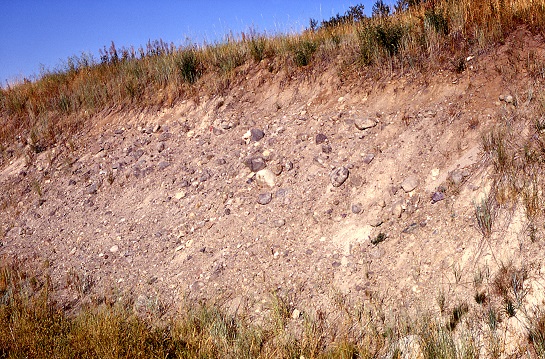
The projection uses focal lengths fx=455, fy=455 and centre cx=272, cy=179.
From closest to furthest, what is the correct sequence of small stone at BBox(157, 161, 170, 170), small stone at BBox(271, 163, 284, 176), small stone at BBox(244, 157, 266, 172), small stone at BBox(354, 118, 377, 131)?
small stone at BBox(354, 118, 377, 131)
small stone at BBox(271, 163, 284, 176)
small stone at BBox(244, 157, 266, 172)
small stone at BBox(157, 161, 170, 170)

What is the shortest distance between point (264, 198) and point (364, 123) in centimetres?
173

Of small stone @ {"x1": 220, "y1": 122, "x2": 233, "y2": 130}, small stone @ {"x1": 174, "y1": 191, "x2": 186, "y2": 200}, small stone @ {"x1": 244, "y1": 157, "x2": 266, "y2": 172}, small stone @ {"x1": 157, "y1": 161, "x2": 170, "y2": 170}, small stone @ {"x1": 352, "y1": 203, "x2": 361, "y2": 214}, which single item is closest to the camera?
small stone @ {"x1": 352, "y1": 203, "x2": 361, "y2": 214}

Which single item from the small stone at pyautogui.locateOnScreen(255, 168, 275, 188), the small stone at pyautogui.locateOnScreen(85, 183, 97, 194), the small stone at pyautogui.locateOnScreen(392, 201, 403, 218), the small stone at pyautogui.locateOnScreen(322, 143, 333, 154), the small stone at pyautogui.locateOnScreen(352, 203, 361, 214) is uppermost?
the small stone at pyautogui.locateOnScreen(85, 183, 97, 194)

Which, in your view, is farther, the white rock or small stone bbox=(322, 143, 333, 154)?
the white rock

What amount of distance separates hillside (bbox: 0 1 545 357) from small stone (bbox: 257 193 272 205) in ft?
0.12

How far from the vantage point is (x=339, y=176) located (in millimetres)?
5730

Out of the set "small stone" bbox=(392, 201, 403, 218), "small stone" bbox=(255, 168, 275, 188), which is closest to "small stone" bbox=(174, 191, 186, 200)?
Answer: "small stone" bbox=(255, 168, 275, 188)

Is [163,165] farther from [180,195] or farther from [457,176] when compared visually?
[457,176]

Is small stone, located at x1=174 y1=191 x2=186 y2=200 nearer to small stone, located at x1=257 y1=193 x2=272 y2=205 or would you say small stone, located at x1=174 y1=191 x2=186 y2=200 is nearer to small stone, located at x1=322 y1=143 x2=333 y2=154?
small stone, located at x1=257 y1=193 x2=272 y2=205

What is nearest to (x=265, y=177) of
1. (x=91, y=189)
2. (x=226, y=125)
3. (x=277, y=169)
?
(x=277, y=169)

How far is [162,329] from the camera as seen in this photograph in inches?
181

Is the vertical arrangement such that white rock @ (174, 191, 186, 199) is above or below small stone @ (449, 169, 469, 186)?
above

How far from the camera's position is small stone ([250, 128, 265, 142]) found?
7.13 metres

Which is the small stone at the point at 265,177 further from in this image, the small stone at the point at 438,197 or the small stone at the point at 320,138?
the small stone at the point at 438,197
